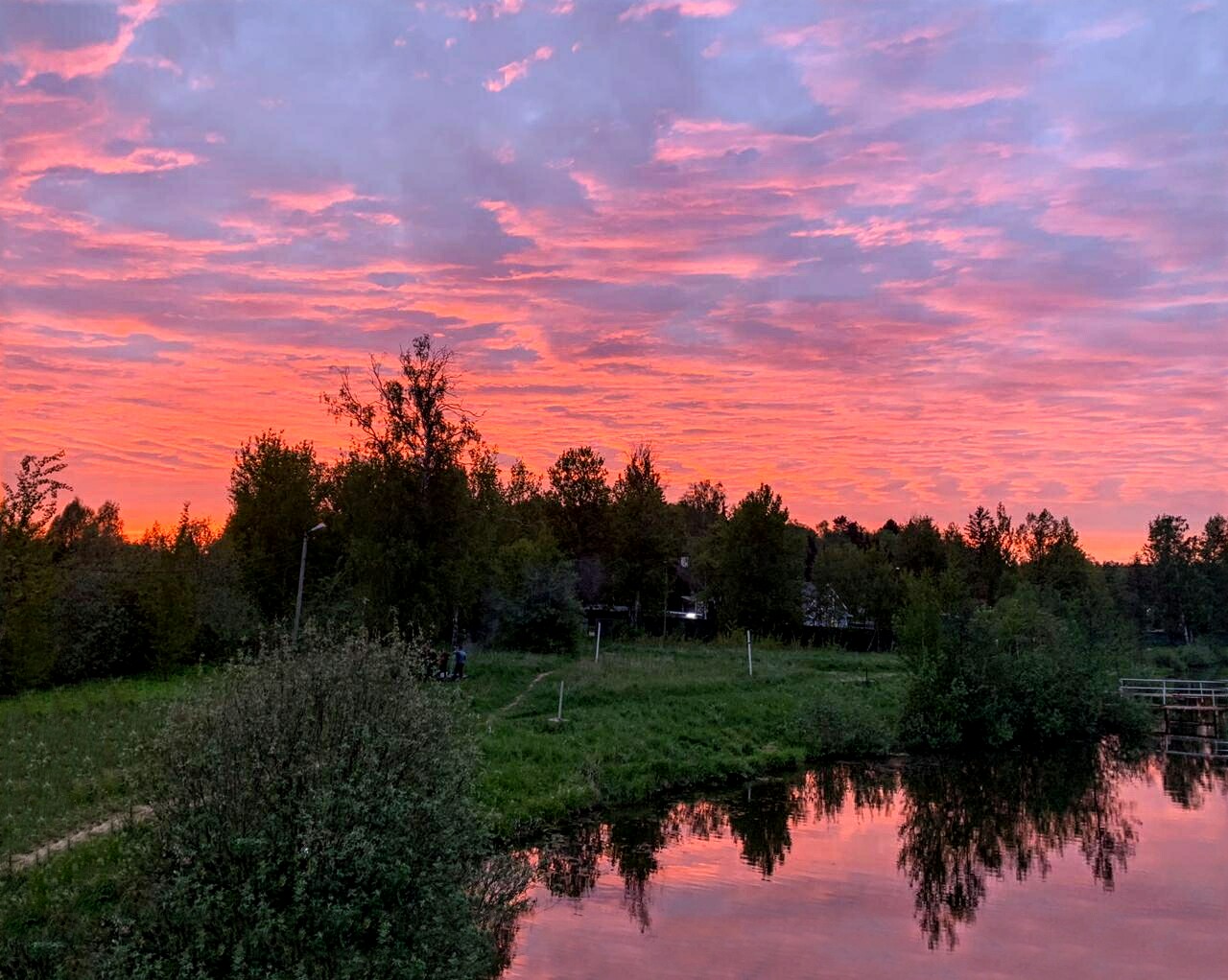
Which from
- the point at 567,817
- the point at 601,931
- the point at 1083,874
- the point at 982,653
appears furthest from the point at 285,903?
the point at 982,653

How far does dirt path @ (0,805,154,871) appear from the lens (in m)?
13.1

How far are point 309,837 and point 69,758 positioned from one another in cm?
1117

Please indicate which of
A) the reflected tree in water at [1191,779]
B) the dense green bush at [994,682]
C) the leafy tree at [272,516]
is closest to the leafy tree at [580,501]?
the leafy tree at [272,516]

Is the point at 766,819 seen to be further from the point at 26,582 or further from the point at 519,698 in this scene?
the point at 26,582

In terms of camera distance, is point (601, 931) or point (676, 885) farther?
point (676, 885)

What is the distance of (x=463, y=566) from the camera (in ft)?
126

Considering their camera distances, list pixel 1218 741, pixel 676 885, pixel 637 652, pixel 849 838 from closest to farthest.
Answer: pixel 676 885
pixel 849 838
pixel 1218 741
pixel 637 652

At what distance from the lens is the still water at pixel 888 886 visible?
15633mm

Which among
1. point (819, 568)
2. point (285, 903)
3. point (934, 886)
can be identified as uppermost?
point (819, 568)

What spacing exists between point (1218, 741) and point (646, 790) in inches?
1068

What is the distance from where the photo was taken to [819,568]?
293ft

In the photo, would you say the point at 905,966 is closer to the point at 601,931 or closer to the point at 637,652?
the point at 601,931

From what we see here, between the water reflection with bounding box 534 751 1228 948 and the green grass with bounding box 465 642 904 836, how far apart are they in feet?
3.78

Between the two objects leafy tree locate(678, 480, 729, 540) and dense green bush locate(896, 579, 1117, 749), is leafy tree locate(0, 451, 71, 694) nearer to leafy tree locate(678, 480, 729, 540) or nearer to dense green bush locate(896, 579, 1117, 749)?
dense green bush locate(896, 579, 1117, 749)
